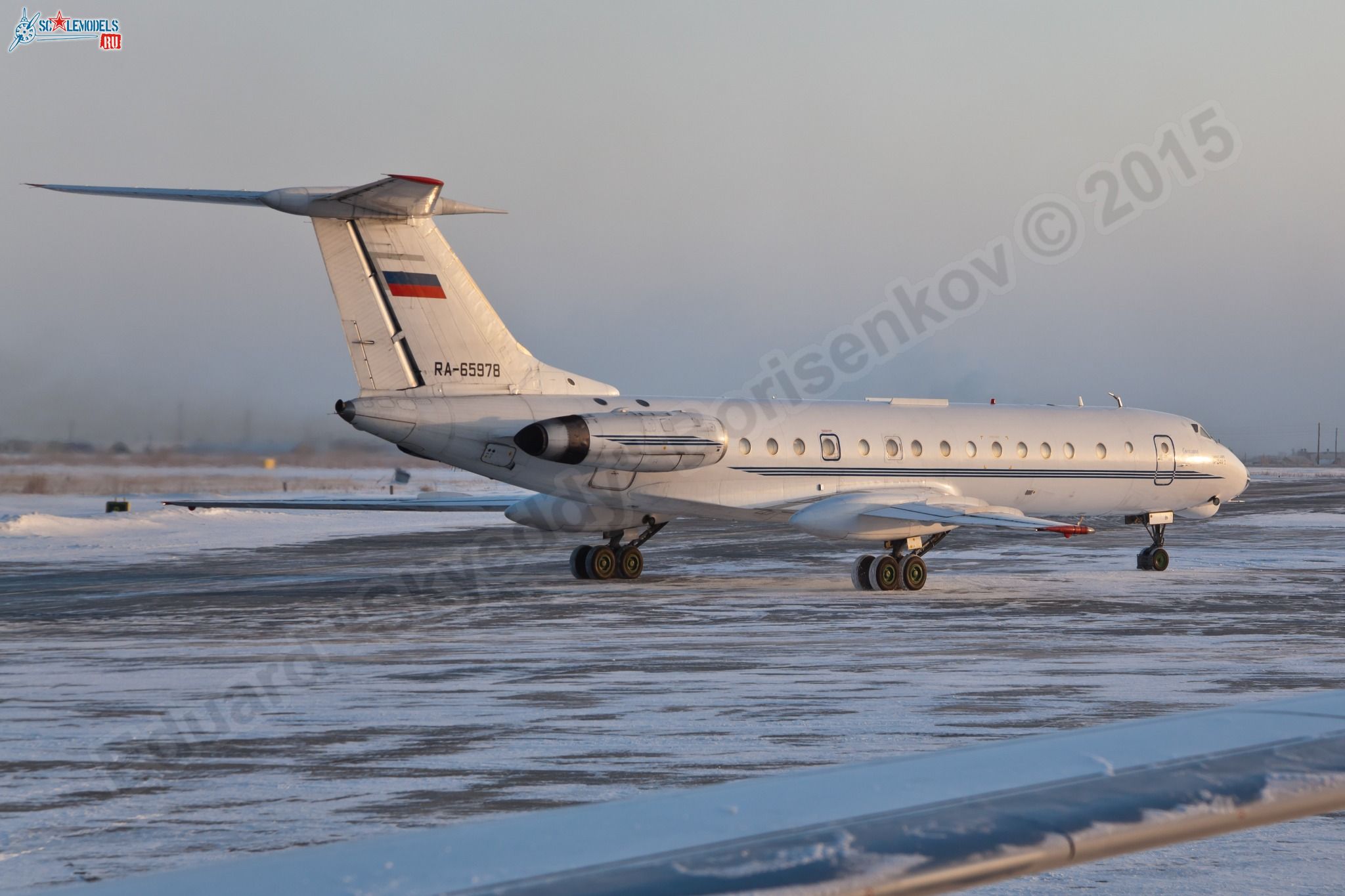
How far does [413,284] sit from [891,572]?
745 cm

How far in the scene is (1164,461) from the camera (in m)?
23.0

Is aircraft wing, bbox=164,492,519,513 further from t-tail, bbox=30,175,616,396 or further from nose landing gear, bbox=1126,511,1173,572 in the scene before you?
nose landing gear, bbox=1126,511,1173,572

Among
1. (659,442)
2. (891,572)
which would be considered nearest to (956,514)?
(891,572)

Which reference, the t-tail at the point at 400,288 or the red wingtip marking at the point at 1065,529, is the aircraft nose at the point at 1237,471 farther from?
the t-tail at the point at 400,288

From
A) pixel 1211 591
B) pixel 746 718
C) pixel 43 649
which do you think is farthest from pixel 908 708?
pixel 1211 591

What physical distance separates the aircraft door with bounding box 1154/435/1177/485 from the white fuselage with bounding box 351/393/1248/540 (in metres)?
0.03

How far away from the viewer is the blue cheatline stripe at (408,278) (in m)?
16.4

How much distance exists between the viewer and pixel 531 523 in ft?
65.6

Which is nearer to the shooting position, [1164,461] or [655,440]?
[655,440]

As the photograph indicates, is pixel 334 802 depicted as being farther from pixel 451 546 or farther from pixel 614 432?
pixel 451 546

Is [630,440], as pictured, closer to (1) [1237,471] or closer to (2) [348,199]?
(2) [348,199]

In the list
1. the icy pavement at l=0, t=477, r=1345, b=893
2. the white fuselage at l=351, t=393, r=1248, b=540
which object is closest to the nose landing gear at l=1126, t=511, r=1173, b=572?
the white fuselage at l=351, t=393, r=1248, b=540

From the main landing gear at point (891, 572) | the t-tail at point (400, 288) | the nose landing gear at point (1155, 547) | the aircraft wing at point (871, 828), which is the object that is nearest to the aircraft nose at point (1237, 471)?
the nose landing gear at point (1155, 547)

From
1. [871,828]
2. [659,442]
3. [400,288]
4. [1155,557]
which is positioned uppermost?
[400,288]
